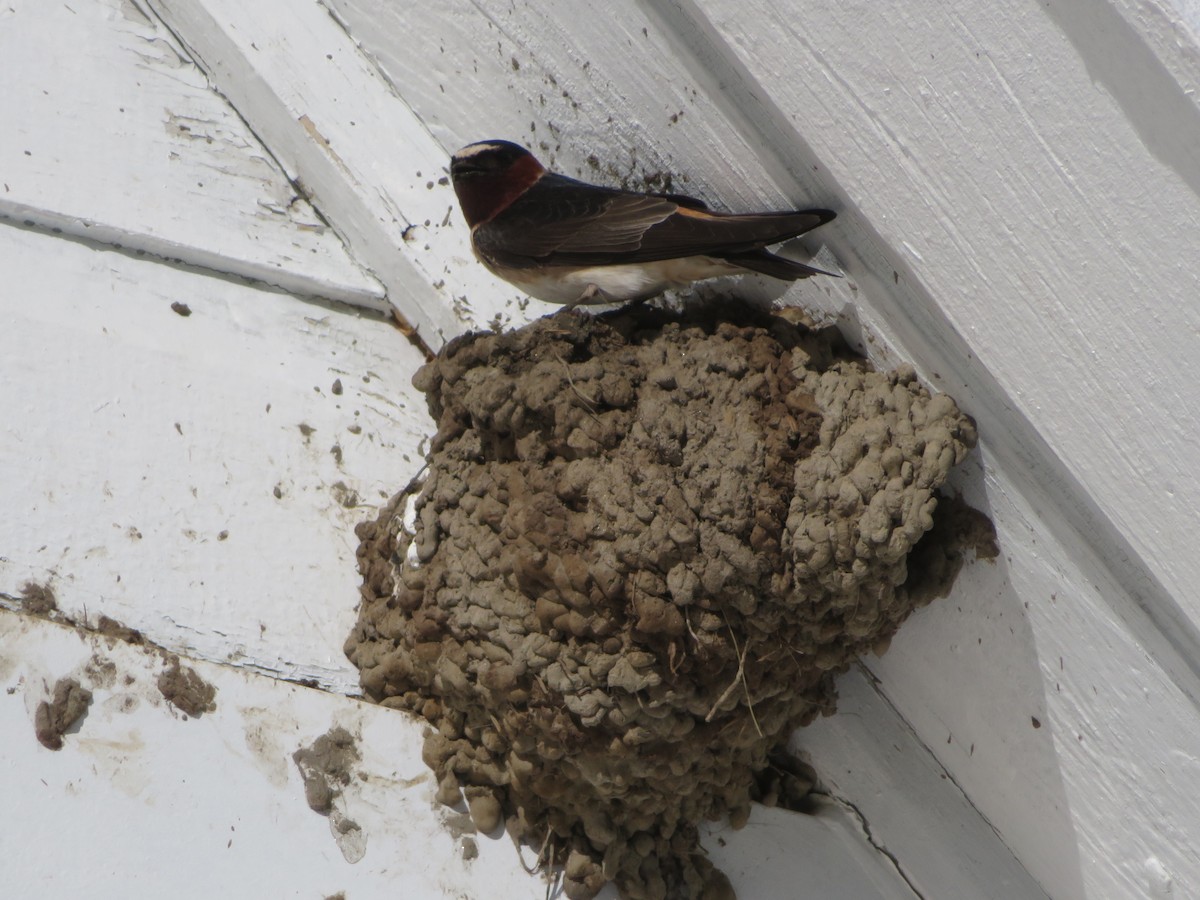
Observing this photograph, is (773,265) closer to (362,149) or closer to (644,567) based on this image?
(644,567)

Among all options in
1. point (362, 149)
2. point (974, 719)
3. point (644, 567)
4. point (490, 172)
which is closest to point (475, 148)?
point (490, 172)

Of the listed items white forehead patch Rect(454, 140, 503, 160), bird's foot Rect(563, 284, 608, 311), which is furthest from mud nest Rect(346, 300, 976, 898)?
white forehead patch Rect(454, 140, 503, 160)

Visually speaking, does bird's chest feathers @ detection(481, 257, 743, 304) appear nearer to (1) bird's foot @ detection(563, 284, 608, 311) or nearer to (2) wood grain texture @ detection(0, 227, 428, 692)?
(1) bird's foot @ detection(563, 284, 608, 311)

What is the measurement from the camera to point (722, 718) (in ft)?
9.29

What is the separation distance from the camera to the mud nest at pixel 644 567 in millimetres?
2592

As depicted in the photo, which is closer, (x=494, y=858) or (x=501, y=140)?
(x=494, y=858)

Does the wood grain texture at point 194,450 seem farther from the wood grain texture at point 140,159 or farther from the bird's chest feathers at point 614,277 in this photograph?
the bird's chest feathers at point 614,277

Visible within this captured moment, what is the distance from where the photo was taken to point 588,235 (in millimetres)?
2975

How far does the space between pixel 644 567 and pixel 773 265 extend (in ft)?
2.27

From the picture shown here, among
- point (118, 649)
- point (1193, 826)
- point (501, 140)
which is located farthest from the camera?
point (501, 140)

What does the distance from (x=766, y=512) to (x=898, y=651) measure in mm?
625

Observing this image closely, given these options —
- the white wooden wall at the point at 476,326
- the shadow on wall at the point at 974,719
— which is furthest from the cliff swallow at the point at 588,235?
the shadow on wall at the point at 974,719

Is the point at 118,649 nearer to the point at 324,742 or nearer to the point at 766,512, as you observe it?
the point at 324,742

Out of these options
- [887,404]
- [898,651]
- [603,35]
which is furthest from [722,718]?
[603,35]
